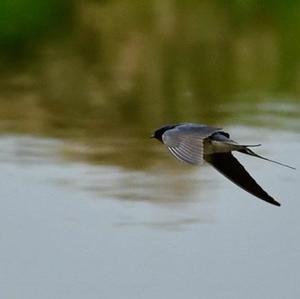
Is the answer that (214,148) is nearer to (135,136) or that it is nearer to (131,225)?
(131,225)

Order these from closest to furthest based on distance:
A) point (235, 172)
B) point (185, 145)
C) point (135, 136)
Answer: point (185, 145), point (235, 172), point (135, 136)

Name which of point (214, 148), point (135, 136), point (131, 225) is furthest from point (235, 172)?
point (135, 136)

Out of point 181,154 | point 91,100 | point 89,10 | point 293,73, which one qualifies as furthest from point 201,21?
point 181,154

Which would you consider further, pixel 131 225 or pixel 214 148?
pixel 131 225

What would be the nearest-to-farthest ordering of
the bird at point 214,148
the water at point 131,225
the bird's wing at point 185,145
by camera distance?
the bird's wing at point 185,145, the bird at point 214,148, the water at point 131,225

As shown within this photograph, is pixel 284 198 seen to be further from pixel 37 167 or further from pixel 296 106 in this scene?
pixel 296 106

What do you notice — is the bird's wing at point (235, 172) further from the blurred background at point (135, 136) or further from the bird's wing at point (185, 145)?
the blurred background at point (135, 136)

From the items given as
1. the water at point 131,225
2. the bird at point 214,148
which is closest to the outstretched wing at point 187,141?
the bird at point 214,148
